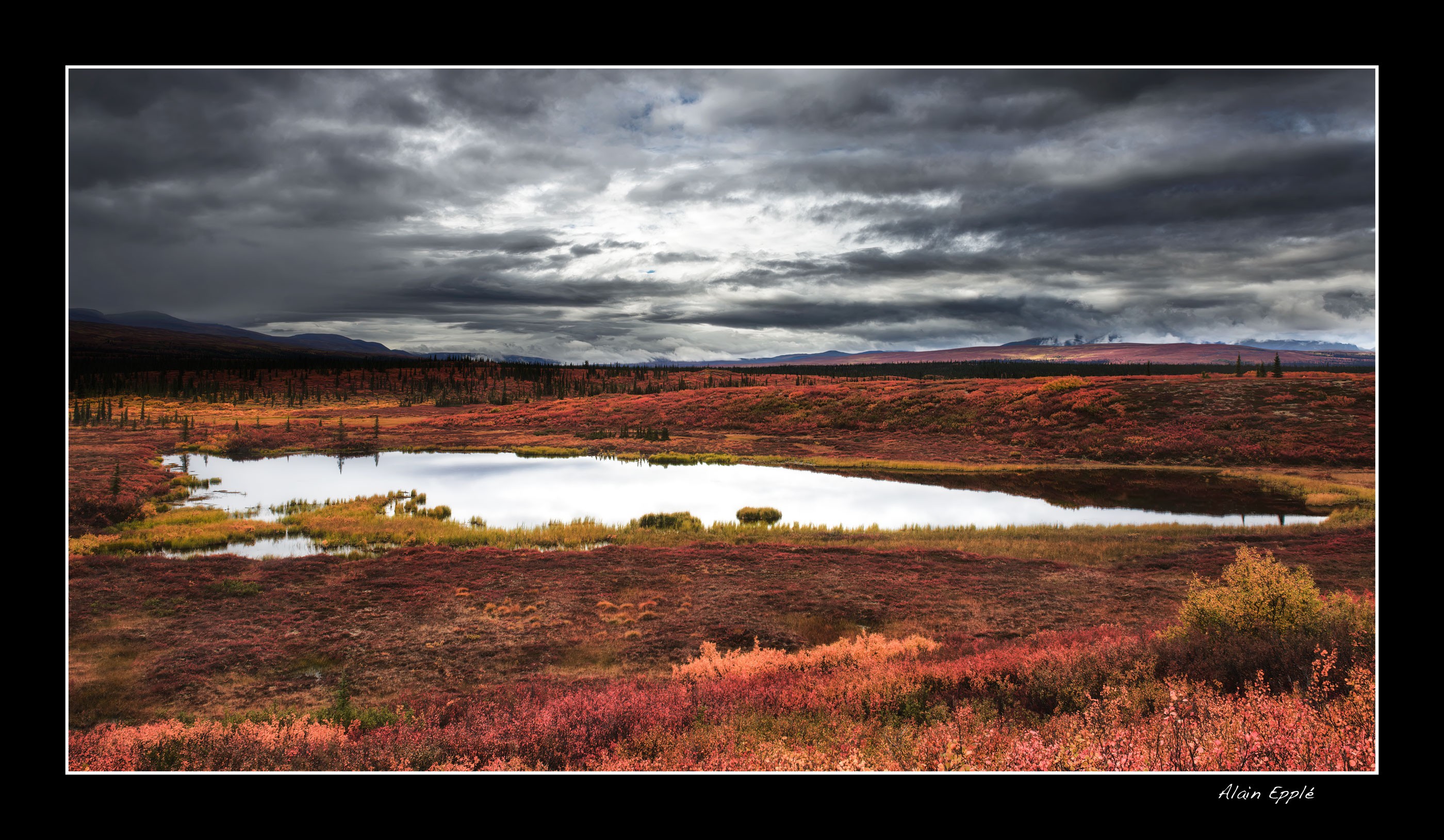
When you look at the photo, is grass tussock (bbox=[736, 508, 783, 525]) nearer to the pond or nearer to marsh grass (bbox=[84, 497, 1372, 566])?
the pond

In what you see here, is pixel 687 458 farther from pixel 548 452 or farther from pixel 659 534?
pixel 659 534

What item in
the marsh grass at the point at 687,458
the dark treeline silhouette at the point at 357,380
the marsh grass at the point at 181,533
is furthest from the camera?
the marsh grass at the point at 687,458

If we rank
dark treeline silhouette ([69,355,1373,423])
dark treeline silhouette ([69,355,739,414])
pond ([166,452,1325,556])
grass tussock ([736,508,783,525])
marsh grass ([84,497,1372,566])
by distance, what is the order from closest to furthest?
marsh grass ([84,497,1372,566]) < dark treeline silhouette ([69,355,739,414]) < pond ([166,452,1325,556]) < dark treeline silhouette ([69,355,1373,423]) < grass tussock ([736,508,783,525])

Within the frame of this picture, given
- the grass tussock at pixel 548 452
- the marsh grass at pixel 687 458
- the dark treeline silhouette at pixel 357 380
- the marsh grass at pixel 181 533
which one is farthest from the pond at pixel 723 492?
the dark treeline silhouette at pixel 357 380

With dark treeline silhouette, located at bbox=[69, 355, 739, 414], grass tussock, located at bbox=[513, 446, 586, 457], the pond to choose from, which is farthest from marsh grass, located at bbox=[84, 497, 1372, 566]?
grass tussock, located at bbox=[513, 446, 586, 457]

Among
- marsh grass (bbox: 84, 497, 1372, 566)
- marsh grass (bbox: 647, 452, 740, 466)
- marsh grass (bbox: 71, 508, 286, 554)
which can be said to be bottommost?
marsh grass (bbox: 84, 497, 1372, 566)

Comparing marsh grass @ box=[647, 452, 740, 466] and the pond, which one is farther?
marsh grass @ box=[647, 452, 740, 466]

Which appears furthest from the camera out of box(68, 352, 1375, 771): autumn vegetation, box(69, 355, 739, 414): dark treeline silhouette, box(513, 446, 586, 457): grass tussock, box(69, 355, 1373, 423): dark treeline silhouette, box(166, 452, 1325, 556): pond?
box(513, 446, 586, 457): grass tussock

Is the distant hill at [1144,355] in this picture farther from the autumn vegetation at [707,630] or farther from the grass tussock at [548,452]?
the grass tussock at [548,452]

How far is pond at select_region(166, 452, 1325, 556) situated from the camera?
20.5 m

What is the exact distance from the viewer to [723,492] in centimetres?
2550

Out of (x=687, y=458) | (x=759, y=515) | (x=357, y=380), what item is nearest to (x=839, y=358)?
(x=759, y=515)

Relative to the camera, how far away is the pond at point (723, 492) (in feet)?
67.2
